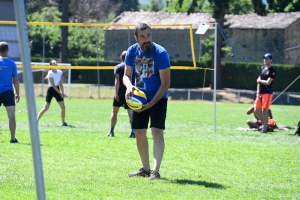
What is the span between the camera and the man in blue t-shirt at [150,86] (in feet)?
27.7

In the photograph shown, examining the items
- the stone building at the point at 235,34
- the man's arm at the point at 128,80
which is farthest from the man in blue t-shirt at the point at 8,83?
the stone building at the point at 235,34

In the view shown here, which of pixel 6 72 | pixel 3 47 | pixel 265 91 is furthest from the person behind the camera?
pixel 265 91

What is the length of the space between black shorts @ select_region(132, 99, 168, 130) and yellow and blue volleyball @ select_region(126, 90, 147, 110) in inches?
11.9

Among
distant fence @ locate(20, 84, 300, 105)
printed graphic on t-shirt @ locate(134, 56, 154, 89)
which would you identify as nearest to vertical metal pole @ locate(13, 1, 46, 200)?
printed graphic on t-shirt @ locate(134, 56, 154, 89)

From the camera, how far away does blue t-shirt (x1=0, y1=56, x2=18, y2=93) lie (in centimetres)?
1248

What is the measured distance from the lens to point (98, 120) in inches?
838

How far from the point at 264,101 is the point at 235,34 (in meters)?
39.5

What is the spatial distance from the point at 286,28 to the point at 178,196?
152 ft

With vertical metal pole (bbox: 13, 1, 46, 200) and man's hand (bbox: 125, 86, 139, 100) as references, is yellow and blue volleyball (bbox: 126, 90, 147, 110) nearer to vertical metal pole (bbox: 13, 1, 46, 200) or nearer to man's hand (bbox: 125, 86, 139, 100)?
man's hand (bbox: 125, 86, 139, 100)

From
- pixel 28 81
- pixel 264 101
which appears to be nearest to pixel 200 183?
pixel 28 81

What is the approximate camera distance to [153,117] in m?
8.59

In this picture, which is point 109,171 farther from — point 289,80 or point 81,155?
point 289,80

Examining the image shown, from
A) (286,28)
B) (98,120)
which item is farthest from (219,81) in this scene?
(98,120)

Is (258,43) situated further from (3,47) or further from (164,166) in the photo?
(164,166)
